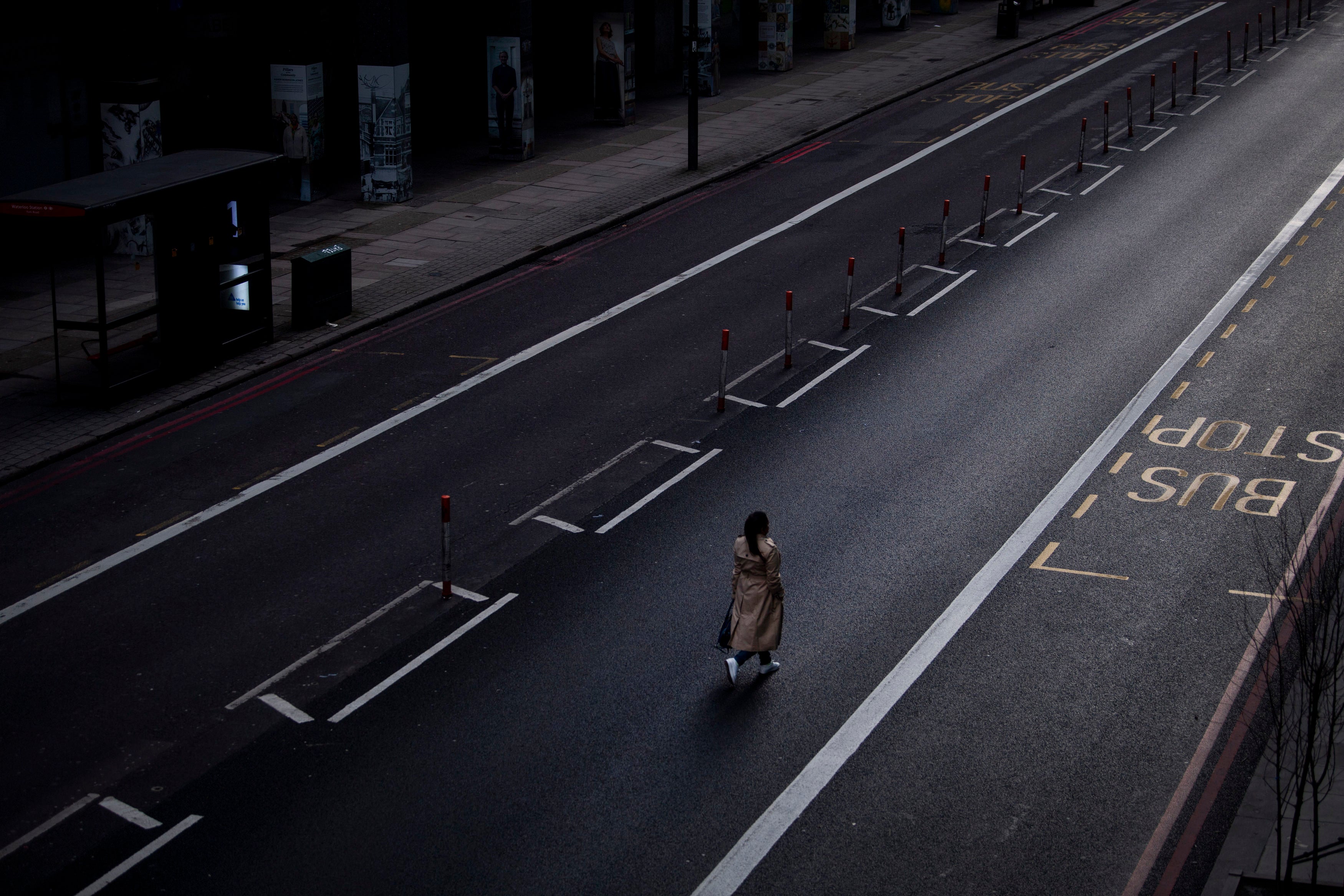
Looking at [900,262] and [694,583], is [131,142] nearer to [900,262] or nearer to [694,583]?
[900,262]

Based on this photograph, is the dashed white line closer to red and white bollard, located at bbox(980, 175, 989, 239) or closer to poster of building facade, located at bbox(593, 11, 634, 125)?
red and white bollard, located at bbox(980, 175, 989, 239)

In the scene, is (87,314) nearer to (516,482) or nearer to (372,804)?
(516,482)

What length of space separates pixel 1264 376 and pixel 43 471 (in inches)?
626

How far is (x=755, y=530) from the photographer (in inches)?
483

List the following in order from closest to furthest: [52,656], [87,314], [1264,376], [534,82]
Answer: [52,656] → [1264,376] → [87,314] → [534,82]

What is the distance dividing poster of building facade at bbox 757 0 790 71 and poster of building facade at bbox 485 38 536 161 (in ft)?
40.7

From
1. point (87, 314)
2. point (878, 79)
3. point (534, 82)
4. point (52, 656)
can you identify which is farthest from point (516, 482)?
point (878, 79)

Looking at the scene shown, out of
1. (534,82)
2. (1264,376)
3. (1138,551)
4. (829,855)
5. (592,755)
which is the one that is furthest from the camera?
(534,82)

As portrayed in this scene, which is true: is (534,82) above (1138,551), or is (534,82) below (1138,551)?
above

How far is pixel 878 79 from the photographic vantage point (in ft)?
138

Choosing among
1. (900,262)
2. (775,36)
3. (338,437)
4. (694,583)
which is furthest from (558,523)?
(775,36)

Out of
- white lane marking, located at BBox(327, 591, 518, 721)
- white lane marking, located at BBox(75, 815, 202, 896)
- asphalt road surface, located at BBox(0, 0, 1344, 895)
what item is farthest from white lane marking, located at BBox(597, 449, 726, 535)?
white lane marking, located at BBox(75, 815, 202, 896)

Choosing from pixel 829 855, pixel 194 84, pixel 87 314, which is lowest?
pixel 829 855

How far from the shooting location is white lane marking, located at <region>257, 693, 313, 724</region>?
1209cm
